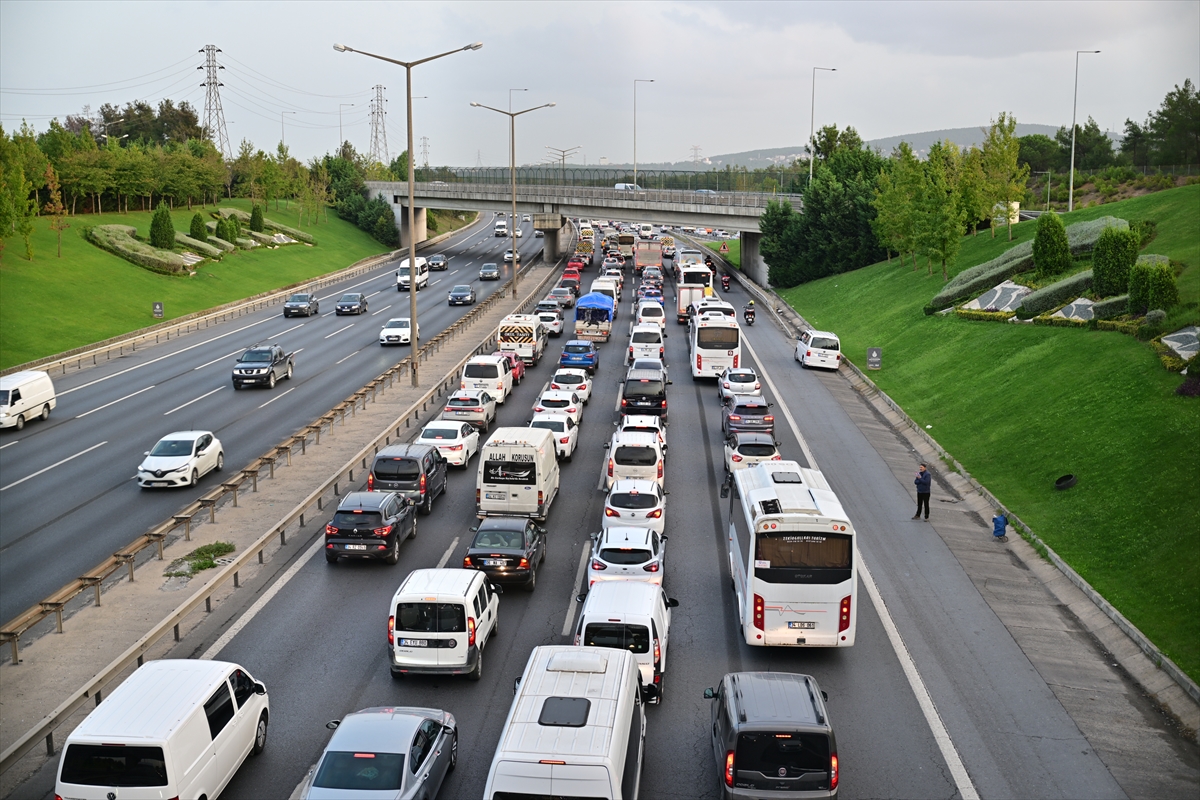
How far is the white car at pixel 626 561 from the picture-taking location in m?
21.8

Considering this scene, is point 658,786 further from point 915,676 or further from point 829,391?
point 829,391

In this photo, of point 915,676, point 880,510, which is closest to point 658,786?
point 915,676

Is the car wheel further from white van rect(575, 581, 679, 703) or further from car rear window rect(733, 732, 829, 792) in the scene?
car rear window rect(733, 732, 829, 792)

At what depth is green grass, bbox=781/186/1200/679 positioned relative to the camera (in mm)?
22672

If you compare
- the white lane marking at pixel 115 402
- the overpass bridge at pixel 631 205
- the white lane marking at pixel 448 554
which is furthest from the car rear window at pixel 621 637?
the overpass bridge at pixel 631 205

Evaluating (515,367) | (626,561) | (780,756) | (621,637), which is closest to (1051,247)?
(515,367)

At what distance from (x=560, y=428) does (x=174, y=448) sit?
11.7 metres

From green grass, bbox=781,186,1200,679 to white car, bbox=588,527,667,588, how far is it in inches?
371

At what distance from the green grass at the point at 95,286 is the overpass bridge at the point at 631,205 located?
1955cm

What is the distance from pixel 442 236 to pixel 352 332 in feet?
248

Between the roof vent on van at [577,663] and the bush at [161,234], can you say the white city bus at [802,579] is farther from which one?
the bush at [161,234]

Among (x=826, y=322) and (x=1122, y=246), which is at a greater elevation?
(x=1122, y=246)

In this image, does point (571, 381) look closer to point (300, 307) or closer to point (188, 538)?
point (188, 538)

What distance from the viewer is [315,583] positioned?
23.8 meters
